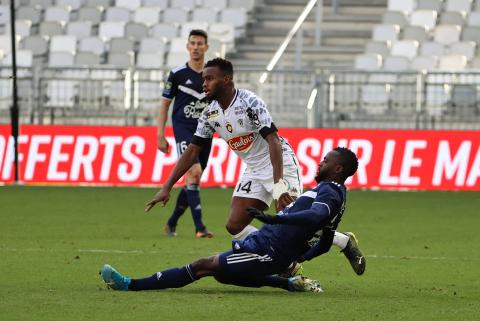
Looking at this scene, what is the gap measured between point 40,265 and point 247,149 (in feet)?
7.53

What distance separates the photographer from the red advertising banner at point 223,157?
24000 mm

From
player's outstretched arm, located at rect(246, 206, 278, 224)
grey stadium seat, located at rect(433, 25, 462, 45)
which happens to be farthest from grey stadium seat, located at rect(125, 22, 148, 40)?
player's outstretched arm, located at rect(246, 206, 278, 224)

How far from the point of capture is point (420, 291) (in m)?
10.8

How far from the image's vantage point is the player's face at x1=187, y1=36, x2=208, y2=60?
1529 centimetres

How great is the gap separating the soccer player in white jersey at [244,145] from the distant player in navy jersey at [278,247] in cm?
63

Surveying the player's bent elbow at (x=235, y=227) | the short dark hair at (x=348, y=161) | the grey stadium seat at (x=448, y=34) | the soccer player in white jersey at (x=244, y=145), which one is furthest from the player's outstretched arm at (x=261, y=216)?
the grey stadium seat at (x=448, y=34)

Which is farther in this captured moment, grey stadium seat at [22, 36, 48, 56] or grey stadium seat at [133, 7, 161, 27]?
grey stadium seat at [133, 7, 161, 27]

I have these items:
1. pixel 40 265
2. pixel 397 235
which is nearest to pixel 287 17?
pixel 397 235

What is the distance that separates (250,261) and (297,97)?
16.6 m

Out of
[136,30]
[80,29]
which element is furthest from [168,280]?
[80,29]

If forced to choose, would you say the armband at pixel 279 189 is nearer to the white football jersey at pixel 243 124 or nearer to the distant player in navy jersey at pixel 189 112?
the white football jersey at pixel 243 124

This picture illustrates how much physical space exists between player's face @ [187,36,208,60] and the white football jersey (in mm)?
3802

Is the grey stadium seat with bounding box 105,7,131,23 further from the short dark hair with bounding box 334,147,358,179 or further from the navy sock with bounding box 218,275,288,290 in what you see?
the short dark hair with bounding box 334,147,358,179

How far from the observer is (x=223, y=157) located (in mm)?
24469
